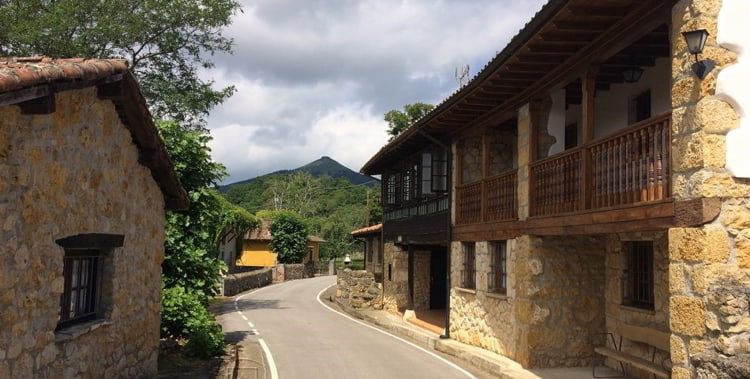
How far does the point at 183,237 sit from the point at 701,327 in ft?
40.0

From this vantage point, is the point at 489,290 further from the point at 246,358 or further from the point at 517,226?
the point at 246,358

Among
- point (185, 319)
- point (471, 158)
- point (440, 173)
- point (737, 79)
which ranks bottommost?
point (185, 319)

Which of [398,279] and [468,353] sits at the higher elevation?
[398,279]

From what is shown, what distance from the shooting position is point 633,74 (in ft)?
38.3

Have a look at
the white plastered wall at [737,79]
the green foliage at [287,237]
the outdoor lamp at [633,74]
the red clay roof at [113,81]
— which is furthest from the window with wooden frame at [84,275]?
the green foliage at [287,237]

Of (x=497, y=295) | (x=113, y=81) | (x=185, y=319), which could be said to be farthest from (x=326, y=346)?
(x=113, y=81)

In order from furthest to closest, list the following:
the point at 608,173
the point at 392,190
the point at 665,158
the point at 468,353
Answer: the point at 392,190
the point at 468,353
the point at 608,173
the point at 665,158

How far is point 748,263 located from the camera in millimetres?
7023

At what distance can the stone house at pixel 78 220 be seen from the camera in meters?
5.62

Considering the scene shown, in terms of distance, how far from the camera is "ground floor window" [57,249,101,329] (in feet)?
23.9

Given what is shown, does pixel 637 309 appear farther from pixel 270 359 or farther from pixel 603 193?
pixel 270 359

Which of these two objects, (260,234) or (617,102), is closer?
(617,102)

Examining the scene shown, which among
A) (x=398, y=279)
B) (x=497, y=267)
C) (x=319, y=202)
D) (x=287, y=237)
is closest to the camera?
(x=497, y=267)

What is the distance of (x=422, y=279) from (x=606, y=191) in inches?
603
